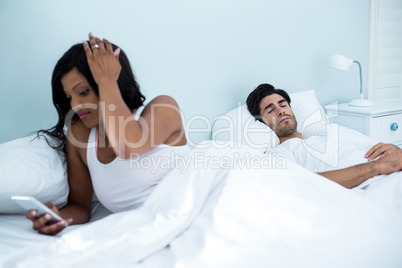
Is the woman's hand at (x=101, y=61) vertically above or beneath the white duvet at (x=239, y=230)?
above

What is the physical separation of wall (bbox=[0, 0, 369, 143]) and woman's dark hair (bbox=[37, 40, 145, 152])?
0.36 meters

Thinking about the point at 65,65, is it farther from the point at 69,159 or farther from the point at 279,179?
Answer: the point at 279,179

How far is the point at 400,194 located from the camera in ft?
3.34

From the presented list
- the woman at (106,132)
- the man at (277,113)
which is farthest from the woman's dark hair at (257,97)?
the woman at (106,132)

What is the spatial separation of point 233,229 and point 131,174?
0.45 meters

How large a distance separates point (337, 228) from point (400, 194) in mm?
426

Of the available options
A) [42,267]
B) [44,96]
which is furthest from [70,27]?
[42,267]

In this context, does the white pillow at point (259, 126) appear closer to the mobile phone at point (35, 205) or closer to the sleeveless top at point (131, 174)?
the sleeveless top at point (131, 174)

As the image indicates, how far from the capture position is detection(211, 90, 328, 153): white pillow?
68.1 inches

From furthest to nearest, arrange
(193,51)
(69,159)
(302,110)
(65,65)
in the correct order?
(302,110) → (193,51) → (69,159) → (65,65)

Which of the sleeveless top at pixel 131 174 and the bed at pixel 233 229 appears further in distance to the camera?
the sleeveless top at pixel 131 174

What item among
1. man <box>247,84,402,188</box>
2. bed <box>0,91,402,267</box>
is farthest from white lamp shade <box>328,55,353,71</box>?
bed <box>0,91,402,267</box>

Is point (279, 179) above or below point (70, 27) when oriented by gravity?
below

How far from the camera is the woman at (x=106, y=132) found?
901 millimetres
